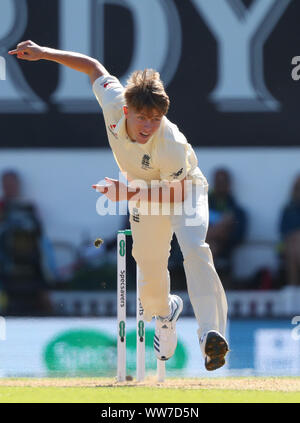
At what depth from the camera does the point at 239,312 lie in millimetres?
9914

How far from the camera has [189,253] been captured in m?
5.04

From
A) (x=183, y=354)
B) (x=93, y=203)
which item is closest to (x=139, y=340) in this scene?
(x=183, y=354)

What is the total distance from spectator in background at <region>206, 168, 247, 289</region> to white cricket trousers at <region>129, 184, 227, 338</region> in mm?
4727

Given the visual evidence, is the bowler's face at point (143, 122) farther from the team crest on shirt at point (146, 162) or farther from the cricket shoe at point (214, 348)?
the cricket shoe at point (214, 348)

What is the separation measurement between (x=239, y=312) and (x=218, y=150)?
1953 millimetres

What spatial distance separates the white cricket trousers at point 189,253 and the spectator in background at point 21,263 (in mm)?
4848

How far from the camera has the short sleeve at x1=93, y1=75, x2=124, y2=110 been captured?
524cm

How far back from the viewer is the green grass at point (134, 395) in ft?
15.7

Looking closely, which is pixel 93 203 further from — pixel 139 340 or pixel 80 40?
pixel 139 340

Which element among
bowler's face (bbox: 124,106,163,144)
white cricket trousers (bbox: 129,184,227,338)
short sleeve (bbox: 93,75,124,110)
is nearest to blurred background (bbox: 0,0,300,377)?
white cricket trousers (bbox: 129,184,227,338)

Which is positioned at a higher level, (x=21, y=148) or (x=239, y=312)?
(x=21, y=148)

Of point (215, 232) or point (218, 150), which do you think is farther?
point (218, 150)

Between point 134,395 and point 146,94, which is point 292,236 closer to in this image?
point 134,395

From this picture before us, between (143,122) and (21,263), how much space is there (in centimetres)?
568
